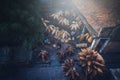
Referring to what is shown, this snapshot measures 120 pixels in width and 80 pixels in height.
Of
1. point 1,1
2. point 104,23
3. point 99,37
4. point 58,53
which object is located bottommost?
point 58,53

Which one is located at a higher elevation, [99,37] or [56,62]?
[99,37]

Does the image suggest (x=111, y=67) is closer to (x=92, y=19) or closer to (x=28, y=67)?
(x=92, y=19)

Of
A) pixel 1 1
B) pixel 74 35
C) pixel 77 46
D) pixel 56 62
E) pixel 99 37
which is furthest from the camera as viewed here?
pixel 74 35

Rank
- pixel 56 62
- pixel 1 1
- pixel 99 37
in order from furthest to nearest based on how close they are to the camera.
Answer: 1. pixel 56 62
2. pixel 99 37
3. pixel 1 1

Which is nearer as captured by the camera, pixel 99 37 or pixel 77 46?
pixel 99 37

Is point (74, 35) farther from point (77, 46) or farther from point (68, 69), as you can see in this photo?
point (68, 69)

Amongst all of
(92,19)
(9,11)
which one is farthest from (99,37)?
(9,11)

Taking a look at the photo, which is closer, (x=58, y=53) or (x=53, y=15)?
(x=58, y=53)

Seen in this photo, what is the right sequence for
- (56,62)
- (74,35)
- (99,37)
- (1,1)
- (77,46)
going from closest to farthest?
1. (1,1)
2. (99,37)
3. (56,62)
4. (77,46)
5. (74,35)

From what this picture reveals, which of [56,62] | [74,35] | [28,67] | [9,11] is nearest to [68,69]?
[56,62]
